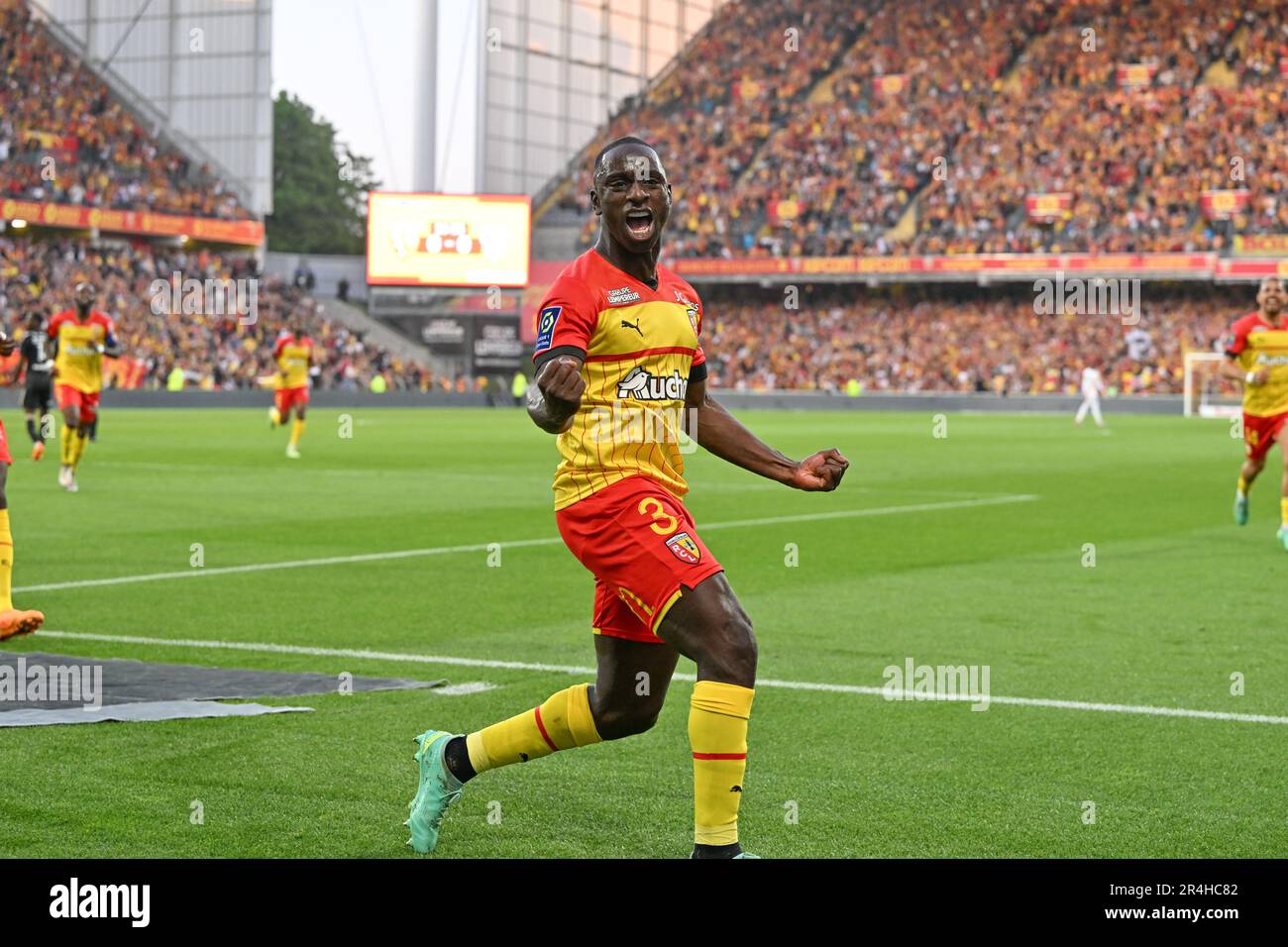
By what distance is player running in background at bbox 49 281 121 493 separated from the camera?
70.4ft

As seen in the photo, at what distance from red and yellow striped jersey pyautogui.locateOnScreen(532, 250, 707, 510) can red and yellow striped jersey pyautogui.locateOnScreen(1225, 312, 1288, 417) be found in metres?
12.1

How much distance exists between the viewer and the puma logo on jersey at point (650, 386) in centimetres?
521

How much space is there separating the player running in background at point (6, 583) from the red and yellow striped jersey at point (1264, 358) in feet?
36.6

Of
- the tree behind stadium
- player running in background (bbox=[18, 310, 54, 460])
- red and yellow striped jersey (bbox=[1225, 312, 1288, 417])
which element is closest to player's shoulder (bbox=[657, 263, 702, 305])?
red and yellow striped jersey (bbox=[1225, 312, 1288, 417])

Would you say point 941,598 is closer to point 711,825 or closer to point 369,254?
point 711,825

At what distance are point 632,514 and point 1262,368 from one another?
A: 40.7ft

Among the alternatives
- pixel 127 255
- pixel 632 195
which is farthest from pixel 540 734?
pixel 127 255

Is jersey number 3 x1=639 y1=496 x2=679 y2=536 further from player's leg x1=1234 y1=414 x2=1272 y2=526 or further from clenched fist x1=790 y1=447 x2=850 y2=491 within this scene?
player's leg x1=1234 y1=414 x2=1272 y2=526

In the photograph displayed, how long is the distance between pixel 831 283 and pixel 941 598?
5758 centimetres

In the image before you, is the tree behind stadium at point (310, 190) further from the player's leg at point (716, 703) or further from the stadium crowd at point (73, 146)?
the player's leg at point (716, 703)

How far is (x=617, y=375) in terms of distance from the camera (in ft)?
17.1

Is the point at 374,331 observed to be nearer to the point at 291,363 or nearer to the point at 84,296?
the point at 291,363
